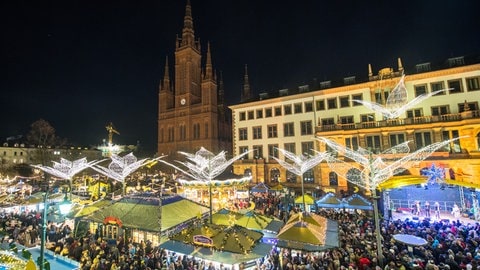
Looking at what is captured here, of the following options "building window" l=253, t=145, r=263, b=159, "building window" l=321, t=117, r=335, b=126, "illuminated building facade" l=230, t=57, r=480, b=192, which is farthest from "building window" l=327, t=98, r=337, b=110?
"building window" l=253, t=145, r=263, b=159

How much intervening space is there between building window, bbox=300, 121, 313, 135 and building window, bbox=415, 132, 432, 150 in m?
12.2

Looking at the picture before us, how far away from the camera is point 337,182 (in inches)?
1219

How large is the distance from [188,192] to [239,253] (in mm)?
20409

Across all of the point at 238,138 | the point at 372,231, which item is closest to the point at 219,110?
the point at 238,138

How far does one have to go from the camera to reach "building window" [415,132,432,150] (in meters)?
27.0

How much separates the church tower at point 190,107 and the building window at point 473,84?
4433 centimetres

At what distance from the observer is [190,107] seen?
A: 2422 inches

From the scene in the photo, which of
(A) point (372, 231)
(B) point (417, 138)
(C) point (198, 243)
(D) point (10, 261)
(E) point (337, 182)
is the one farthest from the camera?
(E) point (337, 182)

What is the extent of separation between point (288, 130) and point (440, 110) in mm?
18029

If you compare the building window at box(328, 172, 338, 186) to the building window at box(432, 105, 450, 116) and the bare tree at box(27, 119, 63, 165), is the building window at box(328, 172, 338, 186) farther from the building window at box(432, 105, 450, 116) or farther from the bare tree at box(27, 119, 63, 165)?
the bare tree at box(27, 119, 63, 165)

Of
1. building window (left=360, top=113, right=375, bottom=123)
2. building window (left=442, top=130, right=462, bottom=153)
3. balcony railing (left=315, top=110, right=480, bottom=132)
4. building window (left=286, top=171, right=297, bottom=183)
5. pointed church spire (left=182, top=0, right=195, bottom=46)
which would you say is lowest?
building window (left=286, top=171, right=297, bottom=183)

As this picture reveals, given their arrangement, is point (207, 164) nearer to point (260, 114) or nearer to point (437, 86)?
point (260, 114)

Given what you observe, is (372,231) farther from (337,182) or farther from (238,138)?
(238,138)

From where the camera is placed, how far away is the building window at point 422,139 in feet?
88.7
